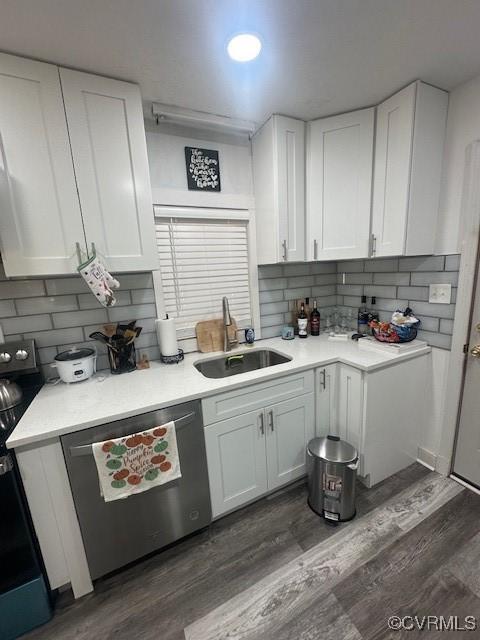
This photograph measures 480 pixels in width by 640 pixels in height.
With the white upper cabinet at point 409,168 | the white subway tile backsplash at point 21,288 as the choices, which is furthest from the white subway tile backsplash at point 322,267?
the white subway tile backsplash at point 21,288

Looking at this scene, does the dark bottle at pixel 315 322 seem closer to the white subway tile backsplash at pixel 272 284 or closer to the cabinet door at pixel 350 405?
the white subway tile backsplash at pixel 272 284

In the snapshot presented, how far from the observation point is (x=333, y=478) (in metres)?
1.52

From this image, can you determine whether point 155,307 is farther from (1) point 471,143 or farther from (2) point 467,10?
(1) point 471,143

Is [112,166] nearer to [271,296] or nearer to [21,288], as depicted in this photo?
[21,288]

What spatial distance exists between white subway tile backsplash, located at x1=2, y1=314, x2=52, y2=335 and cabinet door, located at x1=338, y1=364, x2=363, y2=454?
72.2 inches

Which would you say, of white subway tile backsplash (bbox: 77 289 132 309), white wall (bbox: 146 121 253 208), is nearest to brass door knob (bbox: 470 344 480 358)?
white wall (bbox: 146 121 253 208)

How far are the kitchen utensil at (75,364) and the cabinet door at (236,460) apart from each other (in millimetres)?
766

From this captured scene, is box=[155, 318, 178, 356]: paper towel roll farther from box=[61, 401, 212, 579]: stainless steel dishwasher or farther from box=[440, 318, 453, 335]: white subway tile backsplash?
box=[440, 318, 453, 335]: white subway tile backsplash

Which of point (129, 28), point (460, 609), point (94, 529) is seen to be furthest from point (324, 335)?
point (129, 28)

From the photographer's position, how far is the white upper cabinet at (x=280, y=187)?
175 cm

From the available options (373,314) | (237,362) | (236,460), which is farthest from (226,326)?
(373,314)

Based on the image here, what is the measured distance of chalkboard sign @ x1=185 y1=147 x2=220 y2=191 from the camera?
180 centimetres

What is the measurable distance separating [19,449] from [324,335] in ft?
6.81

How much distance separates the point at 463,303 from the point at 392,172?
90 cm
